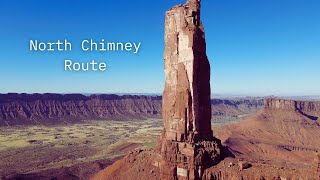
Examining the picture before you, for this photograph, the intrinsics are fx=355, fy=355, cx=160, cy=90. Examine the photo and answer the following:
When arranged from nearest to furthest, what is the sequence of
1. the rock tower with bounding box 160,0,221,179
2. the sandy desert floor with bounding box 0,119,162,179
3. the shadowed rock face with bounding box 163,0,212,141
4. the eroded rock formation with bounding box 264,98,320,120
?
the rock tower with bounding box 160,0,221,179 → the shadowed rock face with bounding box 163,0,212,141 → the sandy desert floor with bounding box 0,119,162,179 → the eroded rock formation with bounding box 264,98,320,120

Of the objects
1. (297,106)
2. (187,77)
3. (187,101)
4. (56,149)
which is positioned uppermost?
(187,77)

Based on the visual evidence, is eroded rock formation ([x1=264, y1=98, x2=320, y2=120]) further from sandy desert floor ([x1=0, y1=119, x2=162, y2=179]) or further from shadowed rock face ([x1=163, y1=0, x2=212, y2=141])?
shadowed rock face ([x1=163, y1=0, x2=212, y2=141])

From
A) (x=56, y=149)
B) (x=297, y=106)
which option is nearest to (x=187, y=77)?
(x=56, y=149)

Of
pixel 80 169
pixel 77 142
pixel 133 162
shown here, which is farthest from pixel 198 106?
pixel 77 142

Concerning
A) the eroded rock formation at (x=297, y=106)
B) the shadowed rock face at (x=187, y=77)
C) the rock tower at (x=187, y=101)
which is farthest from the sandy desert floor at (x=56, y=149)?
the shadowed rock face at (x=187, y=77)

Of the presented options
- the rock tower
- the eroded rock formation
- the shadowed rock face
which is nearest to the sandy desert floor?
the eroded rock formation

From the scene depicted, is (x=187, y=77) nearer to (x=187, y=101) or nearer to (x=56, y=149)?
(x=187, y=101)

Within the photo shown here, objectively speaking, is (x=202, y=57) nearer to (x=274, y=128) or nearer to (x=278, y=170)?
(x=278, y=170)

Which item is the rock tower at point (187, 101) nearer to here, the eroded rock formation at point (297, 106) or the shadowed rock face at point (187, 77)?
the shadowed rock face at point (187, 77)
